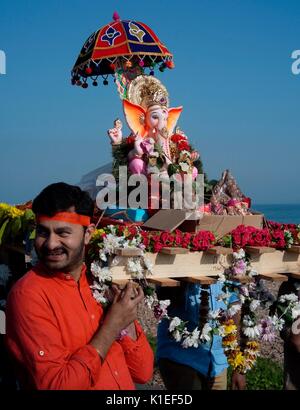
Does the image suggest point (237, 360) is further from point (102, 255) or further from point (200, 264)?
point (102, 255)

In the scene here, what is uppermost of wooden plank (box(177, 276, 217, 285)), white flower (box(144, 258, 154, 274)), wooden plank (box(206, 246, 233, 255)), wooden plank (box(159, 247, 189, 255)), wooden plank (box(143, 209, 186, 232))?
wooden plank (box(143, 209, 186, 232))

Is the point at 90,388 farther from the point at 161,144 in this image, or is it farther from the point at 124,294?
the point at 161,144

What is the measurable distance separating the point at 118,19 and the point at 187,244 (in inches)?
106

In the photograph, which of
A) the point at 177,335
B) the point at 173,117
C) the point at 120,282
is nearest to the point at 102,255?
the point at 120,282

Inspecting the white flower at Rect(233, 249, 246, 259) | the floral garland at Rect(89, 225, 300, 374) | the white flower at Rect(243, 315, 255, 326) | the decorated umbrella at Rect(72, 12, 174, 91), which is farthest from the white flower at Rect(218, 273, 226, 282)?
the decorated umbrella at Rect(72, 12, 174, 91)

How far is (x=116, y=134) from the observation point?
4.44 m

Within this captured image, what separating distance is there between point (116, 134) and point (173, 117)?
0.63m

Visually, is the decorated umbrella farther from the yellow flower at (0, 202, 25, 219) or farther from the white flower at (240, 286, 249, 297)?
the white flower at (240, 286, 249, 297)

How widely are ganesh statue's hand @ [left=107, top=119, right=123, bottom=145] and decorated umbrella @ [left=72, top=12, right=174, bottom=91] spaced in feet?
1.52

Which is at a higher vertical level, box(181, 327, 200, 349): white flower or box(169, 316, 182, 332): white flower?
box(169, 316, 182, 332): white flower

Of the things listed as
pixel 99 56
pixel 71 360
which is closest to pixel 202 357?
pixel 71 360

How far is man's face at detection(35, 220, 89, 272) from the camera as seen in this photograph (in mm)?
2406

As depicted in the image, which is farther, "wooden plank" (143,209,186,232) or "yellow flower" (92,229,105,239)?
"wooden plank" (143,209,186,232)

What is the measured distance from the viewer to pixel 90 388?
2348mm
